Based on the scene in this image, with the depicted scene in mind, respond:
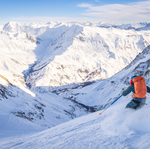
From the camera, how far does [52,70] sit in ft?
593

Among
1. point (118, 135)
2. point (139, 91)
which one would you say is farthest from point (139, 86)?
point (118, 135)

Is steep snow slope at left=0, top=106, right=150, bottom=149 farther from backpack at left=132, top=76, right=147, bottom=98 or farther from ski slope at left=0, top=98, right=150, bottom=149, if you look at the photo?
backpack at left=132, top=76, right=147, bottom=98

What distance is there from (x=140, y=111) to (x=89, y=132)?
2861 millimetres

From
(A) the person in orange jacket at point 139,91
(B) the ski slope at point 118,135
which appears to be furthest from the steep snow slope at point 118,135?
(A) the person in orange jacket at point 139,91

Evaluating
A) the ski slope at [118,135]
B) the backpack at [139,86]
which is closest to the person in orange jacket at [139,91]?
the backpack at [139,86]

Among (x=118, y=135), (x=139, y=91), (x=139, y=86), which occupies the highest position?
(x=139, y=86)

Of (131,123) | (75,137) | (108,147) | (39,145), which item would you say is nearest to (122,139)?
(108,147)

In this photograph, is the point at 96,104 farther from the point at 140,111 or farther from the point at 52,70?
the point at 52,70

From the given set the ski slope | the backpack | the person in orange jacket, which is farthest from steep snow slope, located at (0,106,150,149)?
the backpack

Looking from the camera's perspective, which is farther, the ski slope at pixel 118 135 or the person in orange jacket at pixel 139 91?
Result: the person in orange jacket at pixel 139 91

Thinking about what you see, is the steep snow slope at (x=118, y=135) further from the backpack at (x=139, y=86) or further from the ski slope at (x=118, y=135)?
the backpack at (x=139, y=86)

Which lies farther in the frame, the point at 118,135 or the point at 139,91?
the point at 139,91

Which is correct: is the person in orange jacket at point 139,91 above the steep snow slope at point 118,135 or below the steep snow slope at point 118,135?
above

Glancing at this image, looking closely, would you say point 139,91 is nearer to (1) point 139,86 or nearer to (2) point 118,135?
(1) point 139,86
